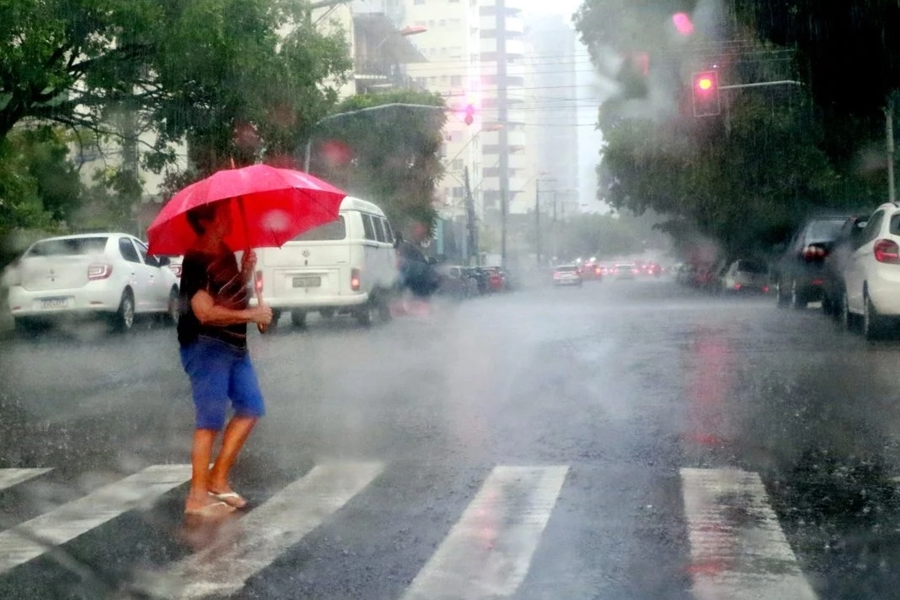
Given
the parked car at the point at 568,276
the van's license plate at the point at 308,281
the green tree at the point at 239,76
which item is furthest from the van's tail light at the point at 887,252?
the parked car at the point at 568,276

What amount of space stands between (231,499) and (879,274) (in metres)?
10.9

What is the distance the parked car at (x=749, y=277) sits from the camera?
3994cm

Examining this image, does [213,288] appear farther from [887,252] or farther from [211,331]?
[887,252]

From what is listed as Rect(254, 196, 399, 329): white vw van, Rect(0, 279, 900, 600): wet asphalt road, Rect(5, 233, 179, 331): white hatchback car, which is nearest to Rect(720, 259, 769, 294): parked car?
Rect(254, 196, 399, 329): white vw van

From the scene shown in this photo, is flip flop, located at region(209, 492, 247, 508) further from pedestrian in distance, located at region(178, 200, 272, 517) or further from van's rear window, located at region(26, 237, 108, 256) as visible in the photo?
van's rear window, located at region(26, 237, 108, 256)

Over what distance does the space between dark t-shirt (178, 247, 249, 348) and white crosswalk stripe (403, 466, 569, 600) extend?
5.06 feet

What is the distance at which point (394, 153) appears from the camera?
184 feet

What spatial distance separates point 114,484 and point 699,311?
18.5m

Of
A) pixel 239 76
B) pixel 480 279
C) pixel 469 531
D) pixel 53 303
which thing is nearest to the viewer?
pixel 469 531

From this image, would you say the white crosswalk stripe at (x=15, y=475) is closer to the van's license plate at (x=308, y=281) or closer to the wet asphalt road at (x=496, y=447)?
the wet asphalt road at (x=496, y=447)

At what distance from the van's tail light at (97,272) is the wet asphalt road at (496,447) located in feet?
11.1

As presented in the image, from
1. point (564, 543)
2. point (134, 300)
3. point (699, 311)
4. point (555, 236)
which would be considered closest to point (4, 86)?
point (134, 300)

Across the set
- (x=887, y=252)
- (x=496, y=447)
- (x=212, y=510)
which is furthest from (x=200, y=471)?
(x=887, y=252)

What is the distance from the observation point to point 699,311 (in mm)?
25547
